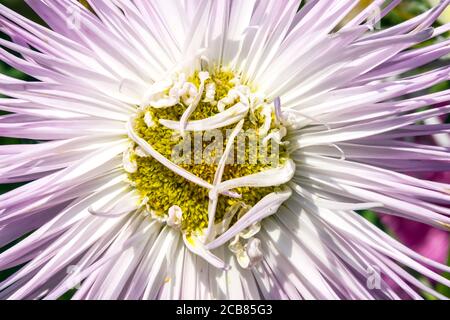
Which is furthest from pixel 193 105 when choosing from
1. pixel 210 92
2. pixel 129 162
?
pixel 129 162

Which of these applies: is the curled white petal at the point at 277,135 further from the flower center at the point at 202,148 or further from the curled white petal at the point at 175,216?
the curled white petal at the point at 175,216

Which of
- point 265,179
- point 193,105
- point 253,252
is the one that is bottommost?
point 253,252

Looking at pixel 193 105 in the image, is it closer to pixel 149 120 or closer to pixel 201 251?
pixel 149 120

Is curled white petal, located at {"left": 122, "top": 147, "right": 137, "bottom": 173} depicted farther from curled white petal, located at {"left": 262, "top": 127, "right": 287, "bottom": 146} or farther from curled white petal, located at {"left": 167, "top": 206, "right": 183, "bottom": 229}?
curled white petal, located at {"left": 262, "top": 127, "right": 287, "bottom": 146}

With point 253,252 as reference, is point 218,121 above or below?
above

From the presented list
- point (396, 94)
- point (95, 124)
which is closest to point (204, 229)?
point (95, 124)

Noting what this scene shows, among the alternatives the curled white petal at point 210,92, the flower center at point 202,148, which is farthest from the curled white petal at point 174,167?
the curled white petal at point 210,92

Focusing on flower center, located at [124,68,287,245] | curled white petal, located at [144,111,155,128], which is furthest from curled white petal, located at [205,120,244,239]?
curled white petal, located at [144,111,155,128]

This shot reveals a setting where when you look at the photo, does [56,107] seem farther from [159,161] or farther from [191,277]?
[191,277]

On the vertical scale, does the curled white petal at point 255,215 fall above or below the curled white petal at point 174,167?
below
